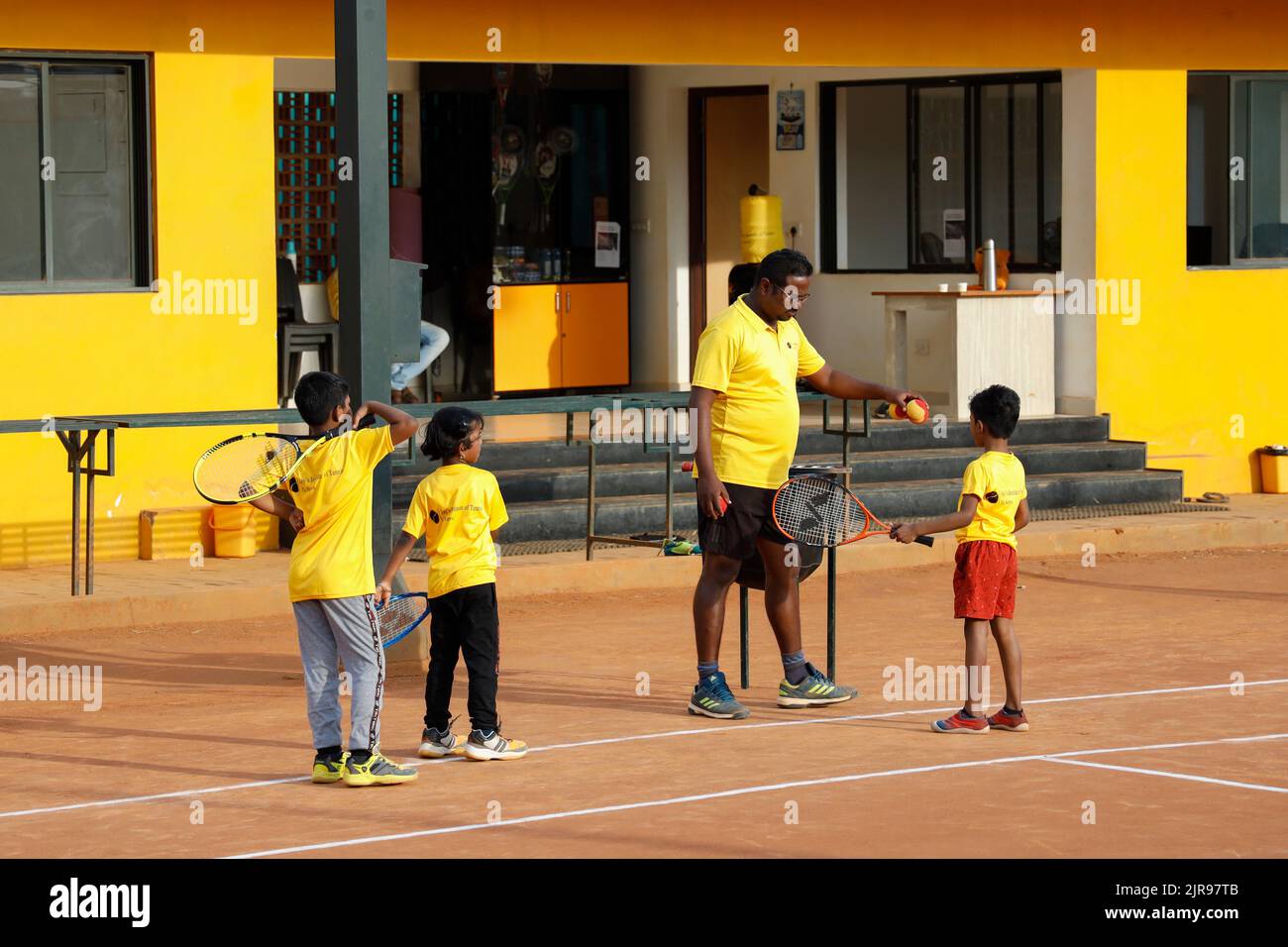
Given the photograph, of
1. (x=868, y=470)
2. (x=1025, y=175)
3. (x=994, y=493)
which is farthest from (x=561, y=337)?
(x=994, y=493)

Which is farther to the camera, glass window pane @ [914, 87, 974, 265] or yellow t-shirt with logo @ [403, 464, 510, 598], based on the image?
glass window pane @ [914, 87, 974, 265]

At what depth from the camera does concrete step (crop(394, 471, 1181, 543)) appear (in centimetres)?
1510

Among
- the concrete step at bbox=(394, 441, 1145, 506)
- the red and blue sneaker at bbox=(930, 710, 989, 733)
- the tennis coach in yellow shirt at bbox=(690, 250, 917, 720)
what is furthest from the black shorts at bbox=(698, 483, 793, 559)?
the concrete step at bbox=(394, 441, 1145, 506)

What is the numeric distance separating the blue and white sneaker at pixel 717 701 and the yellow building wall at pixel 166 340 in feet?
19.4

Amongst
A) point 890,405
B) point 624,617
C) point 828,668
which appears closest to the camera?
point 890,405

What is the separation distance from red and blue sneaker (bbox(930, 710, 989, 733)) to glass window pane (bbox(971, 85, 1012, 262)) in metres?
10.3

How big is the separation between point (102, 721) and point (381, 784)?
89.3 inches

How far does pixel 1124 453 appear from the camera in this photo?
17641 millimetres

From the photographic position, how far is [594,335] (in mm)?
19844

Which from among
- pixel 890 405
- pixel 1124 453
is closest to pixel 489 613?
pixel 890 405

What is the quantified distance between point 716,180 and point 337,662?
40.8 feet

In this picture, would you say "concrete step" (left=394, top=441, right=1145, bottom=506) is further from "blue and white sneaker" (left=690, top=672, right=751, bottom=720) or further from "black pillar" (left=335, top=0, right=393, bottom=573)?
"blue and white sneaker" (left=690, top=672, right=751, bottom=720)

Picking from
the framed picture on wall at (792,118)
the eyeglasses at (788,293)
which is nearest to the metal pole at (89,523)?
the eyeglasses at (788,293)
